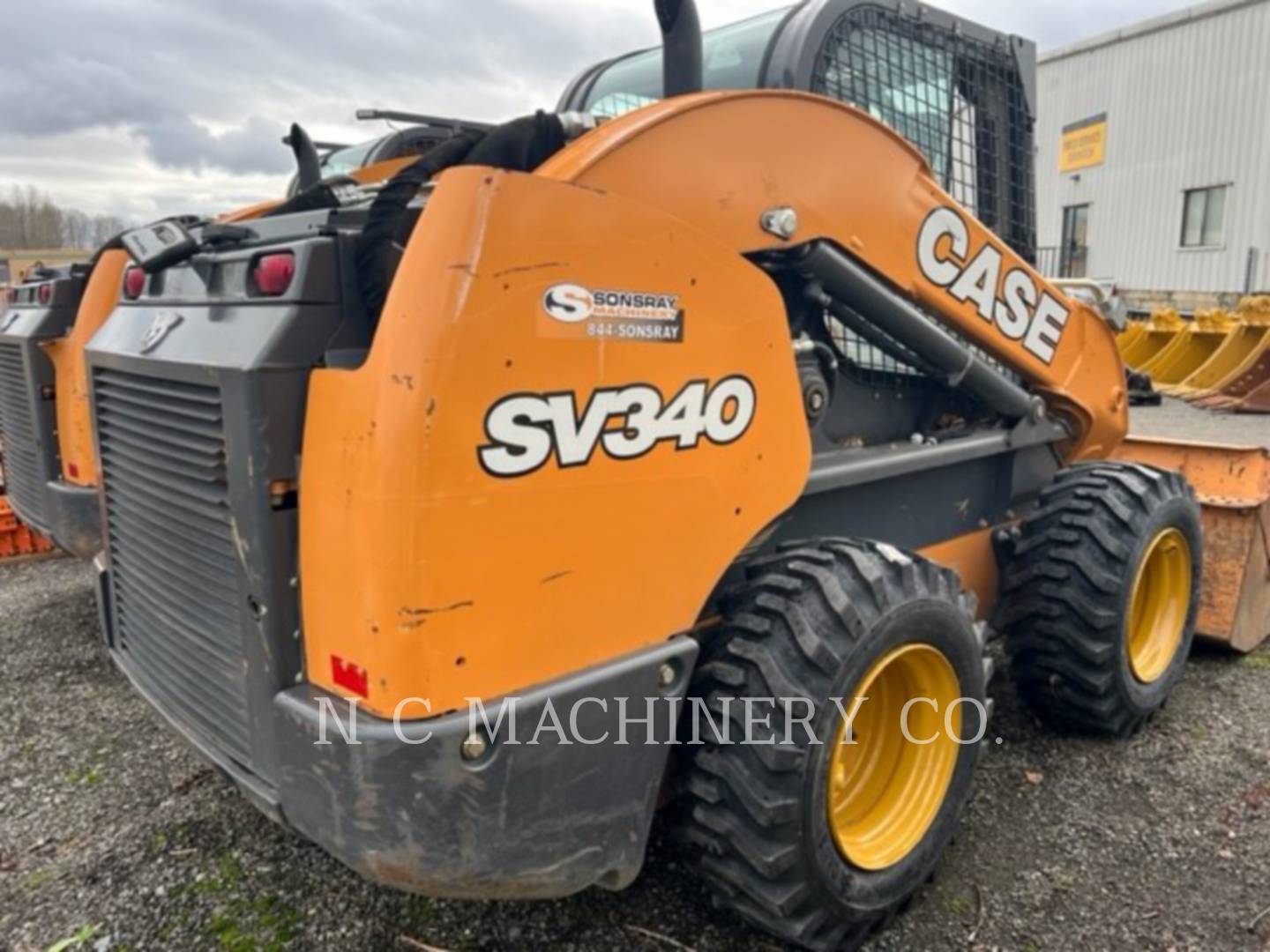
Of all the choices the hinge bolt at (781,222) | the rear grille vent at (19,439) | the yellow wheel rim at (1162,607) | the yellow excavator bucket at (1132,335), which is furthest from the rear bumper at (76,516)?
the yellow excavator bucket at (1132,335)

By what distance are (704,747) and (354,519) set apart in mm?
935

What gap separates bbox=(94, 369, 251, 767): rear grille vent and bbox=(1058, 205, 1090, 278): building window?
22.8 metres

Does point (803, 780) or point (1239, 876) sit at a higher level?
point (803, 780)

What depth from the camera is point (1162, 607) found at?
365 cm

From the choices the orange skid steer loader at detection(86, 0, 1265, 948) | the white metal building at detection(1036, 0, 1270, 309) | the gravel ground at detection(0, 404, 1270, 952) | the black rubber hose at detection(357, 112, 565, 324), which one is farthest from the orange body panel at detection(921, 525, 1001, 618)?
the white metal building at detection(1036, 0, 1270, 309)

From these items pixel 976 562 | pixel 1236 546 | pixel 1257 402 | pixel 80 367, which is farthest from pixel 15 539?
pixel 1257 402

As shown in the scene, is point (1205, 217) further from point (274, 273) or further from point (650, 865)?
point (274, 273)

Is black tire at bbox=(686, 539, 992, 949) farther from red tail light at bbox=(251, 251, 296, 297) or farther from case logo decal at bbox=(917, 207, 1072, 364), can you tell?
red tail light at bbox=(251, 251, 296, 297)

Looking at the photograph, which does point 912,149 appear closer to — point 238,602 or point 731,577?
point 731,577

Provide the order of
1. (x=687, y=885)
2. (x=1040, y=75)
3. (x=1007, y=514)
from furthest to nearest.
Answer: (x=1040, y=75)
(x=1007, y=514)
(x=687, y=885)

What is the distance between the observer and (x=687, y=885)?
2605 mm

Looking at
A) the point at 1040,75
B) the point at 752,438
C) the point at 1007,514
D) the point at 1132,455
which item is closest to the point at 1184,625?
the point at 1007,514

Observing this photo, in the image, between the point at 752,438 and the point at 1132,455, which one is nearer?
the point at 752,438

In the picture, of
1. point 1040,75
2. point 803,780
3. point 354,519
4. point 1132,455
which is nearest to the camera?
point 354,519
